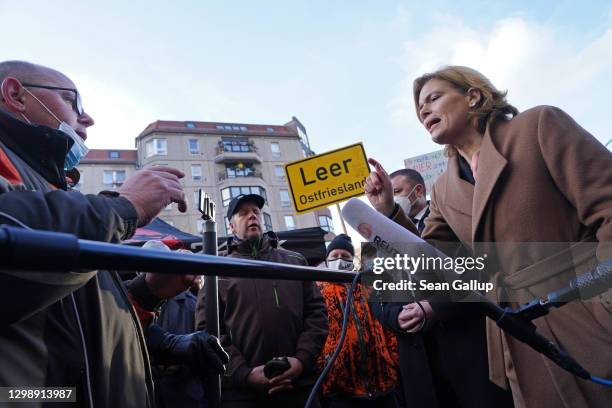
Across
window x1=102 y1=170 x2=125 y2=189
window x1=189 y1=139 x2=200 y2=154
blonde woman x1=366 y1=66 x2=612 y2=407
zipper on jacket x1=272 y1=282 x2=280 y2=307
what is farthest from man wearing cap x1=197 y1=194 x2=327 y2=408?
window x1=189 y1=139 x2=200 y2=154

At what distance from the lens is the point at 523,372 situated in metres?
1.47

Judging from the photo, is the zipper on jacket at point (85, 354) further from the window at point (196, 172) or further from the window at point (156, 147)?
the window at point (156, 147)

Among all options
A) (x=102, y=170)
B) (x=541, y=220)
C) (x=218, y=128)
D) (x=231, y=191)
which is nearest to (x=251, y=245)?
(x=541, y=220)

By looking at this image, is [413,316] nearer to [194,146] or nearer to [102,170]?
[194,146]

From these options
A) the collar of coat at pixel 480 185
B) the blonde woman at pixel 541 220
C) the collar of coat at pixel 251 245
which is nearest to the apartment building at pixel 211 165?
the collar of coat at pixel 251 245

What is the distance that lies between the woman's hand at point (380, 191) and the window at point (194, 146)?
1561 inches

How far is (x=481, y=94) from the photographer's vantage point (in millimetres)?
2018

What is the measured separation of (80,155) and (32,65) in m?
0.47

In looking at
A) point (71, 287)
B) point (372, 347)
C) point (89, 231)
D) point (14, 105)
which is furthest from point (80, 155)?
point (372, 347)

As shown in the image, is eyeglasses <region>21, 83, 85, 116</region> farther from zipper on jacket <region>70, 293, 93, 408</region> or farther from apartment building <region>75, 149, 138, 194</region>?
apartment building <region>75, 149, 138, 194</region>

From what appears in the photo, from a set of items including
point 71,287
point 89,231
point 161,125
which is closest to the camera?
point 71,287

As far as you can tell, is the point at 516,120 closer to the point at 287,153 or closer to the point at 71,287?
the point at 71,287

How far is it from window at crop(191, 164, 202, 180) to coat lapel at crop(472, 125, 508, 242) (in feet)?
127

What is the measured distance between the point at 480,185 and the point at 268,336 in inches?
88.6
